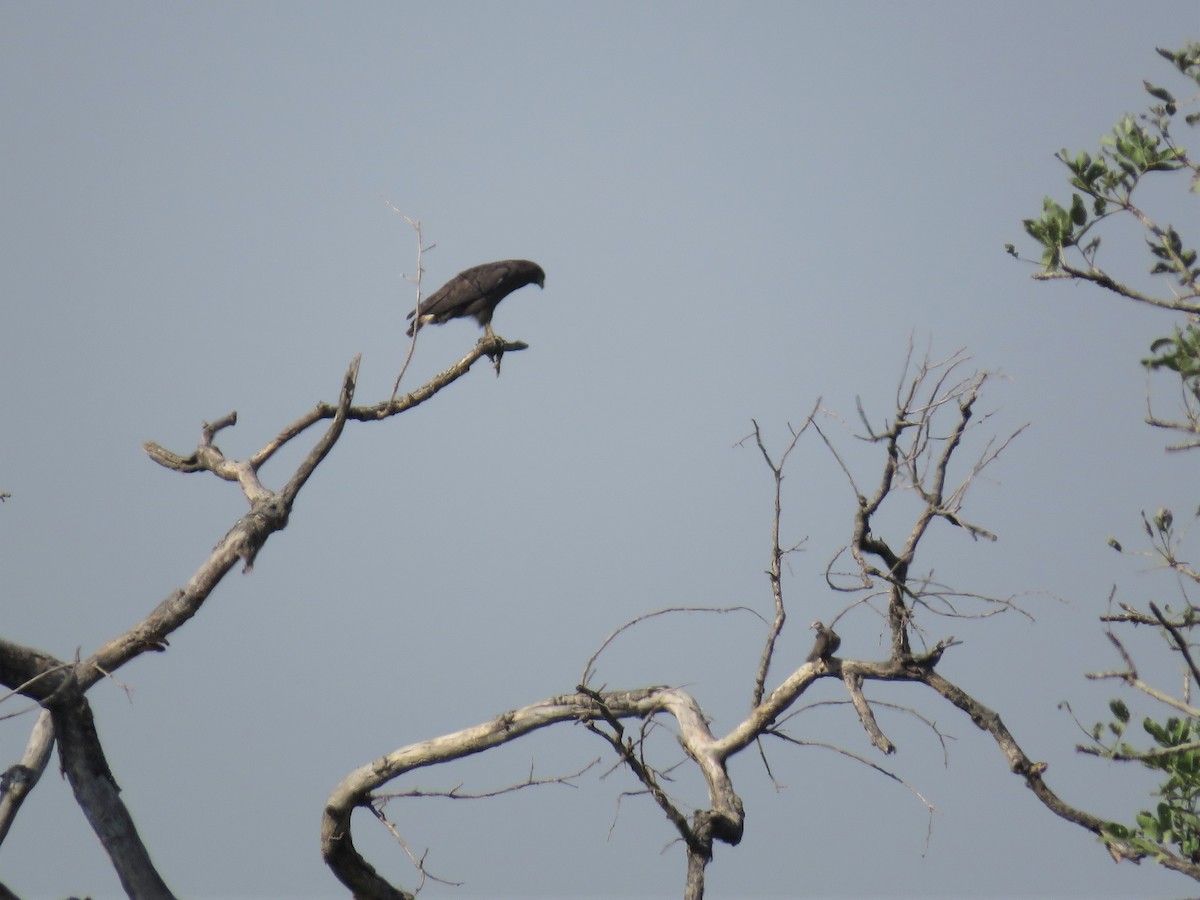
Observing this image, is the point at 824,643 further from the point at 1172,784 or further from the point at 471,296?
the point at 471,296

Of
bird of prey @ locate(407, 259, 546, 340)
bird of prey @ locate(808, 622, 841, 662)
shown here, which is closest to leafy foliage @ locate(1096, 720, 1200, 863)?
bird of prey @ locate(808, 622, 841, 662)

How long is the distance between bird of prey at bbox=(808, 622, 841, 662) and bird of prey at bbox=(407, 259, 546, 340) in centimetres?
643

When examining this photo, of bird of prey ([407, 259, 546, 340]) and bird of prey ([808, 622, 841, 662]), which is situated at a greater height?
bird of prey ([407, 259, 546, 340])

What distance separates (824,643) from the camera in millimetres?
3887

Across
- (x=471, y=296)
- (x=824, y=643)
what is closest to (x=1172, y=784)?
(x=824, y=643)

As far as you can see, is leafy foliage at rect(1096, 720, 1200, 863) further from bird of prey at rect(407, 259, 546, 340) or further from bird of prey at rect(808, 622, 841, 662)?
bird of prey at rect(407, 259, 546, 340)

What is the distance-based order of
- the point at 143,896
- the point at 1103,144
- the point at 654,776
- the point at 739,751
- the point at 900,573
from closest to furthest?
the point at 654,776, the point at 739,751, the point at 900,573, the point at 143,896, the point at 1103,144

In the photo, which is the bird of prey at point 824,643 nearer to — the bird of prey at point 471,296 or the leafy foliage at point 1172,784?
the leafy foliage at point 1172,784

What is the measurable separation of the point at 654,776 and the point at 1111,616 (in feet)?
6.38

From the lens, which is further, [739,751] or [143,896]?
[143,896]

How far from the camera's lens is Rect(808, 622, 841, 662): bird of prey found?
3.88 m

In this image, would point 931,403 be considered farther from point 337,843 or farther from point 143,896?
point 143,896

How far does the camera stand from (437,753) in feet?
14.2

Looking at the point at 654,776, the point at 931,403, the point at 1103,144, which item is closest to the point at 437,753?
the point at 654,776
